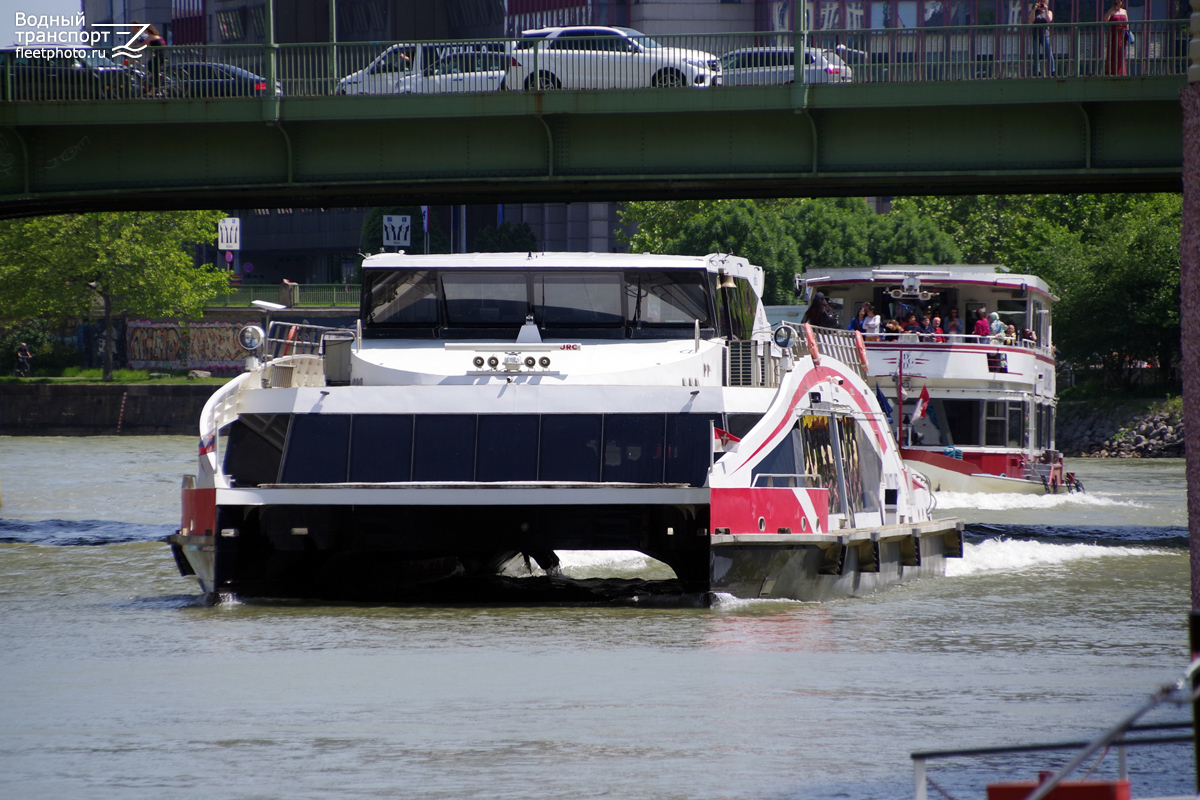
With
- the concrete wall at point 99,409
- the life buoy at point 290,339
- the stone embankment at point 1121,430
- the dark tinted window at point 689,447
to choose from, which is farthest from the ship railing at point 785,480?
the concrete wall at point 99,409

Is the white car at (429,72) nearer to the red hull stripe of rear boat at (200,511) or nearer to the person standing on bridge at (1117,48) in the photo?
the person standing on bridge at (1117,48)

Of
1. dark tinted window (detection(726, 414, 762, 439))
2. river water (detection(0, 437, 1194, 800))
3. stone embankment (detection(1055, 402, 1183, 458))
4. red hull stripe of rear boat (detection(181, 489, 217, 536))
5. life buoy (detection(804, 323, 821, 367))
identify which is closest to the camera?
river water (detection(0, 437, 1194, 800))

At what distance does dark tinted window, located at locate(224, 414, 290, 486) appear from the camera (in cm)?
1738

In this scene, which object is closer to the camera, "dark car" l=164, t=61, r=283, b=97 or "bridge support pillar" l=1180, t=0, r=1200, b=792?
"bridge support pillar" l=1180, t=0, r=1200, b=792

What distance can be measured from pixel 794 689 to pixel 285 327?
411 inches

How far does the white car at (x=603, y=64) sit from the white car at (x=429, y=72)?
0.80 metres

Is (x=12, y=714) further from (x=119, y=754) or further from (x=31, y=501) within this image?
(x=31, y=501)

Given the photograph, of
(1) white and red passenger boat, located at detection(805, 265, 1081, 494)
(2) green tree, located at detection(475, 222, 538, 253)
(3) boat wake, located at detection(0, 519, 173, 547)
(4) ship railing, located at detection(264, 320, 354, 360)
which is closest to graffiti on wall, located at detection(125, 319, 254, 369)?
(2) green tree, located at detection(475, 222, 538, 253)

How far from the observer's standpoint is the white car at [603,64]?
1096 inches

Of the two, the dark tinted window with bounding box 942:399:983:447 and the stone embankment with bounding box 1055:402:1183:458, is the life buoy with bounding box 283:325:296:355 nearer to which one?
the dark tinted window with bounding box 942:399:983:447

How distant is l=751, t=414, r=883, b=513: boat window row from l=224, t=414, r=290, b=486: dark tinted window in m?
4.87

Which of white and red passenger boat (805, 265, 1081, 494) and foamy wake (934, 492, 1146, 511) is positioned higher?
white and red passenger boat (805, 265, 1081, 494)

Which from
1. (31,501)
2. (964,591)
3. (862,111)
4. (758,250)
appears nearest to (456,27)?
(758,250)

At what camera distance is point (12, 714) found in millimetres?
11117
